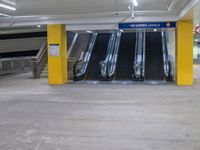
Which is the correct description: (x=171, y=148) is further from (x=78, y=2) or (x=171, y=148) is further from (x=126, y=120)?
(x=78, y=2)

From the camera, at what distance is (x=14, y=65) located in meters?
19.3

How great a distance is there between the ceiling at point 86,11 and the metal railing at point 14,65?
525cm

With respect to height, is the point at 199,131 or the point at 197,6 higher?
the point at 197,6

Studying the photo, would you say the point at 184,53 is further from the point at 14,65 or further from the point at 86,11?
the point at 14,65

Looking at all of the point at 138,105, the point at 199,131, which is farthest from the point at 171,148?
the point at 138,105

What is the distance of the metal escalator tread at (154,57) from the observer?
44.6 feet

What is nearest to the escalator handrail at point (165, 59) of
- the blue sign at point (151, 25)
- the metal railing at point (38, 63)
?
the blue sign at point (151, 25)

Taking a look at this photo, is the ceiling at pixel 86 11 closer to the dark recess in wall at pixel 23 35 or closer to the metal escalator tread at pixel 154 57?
the metal escalator tread at pixel 154 57

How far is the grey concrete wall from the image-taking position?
71.7ft

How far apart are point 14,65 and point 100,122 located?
49.5 ft

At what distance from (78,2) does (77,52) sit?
9035 mm

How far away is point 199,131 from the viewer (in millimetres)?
4852

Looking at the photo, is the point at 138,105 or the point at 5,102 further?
the point at 5,102

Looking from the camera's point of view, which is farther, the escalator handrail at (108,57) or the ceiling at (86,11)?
the escalator handrail at (108,57)
